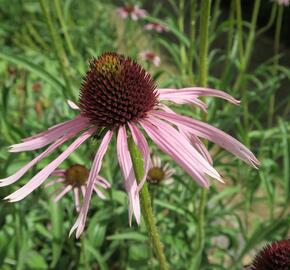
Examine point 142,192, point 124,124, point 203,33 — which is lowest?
point 142,192

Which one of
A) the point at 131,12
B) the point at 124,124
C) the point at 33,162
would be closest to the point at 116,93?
the point at 124,124

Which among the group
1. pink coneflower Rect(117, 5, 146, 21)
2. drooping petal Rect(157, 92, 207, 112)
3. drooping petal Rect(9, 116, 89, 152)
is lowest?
drooping petal Rect(9, 116, 89, 152)

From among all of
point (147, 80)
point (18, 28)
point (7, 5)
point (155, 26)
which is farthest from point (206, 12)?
point (7, 5)

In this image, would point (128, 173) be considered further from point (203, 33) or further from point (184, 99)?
point (203, 33)

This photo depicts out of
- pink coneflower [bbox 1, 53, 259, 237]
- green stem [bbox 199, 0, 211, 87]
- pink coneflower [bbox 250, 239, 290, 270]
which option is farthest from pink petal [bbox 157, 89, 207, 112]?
pink coneflower [bbox 250, 239, 290, 270]

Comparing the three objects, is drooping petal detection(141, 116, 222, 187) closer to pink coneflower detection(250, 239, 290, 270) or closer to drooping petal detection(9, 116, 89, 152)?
drooping petal detection(9, 116, 89, 152)

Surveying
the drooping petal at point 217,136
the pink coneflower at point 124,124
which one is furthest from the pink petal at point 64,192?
the drooping petal at point 217,136

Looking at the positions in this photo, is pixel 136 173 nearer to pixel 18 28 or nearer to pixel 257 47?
pixel 18 28
